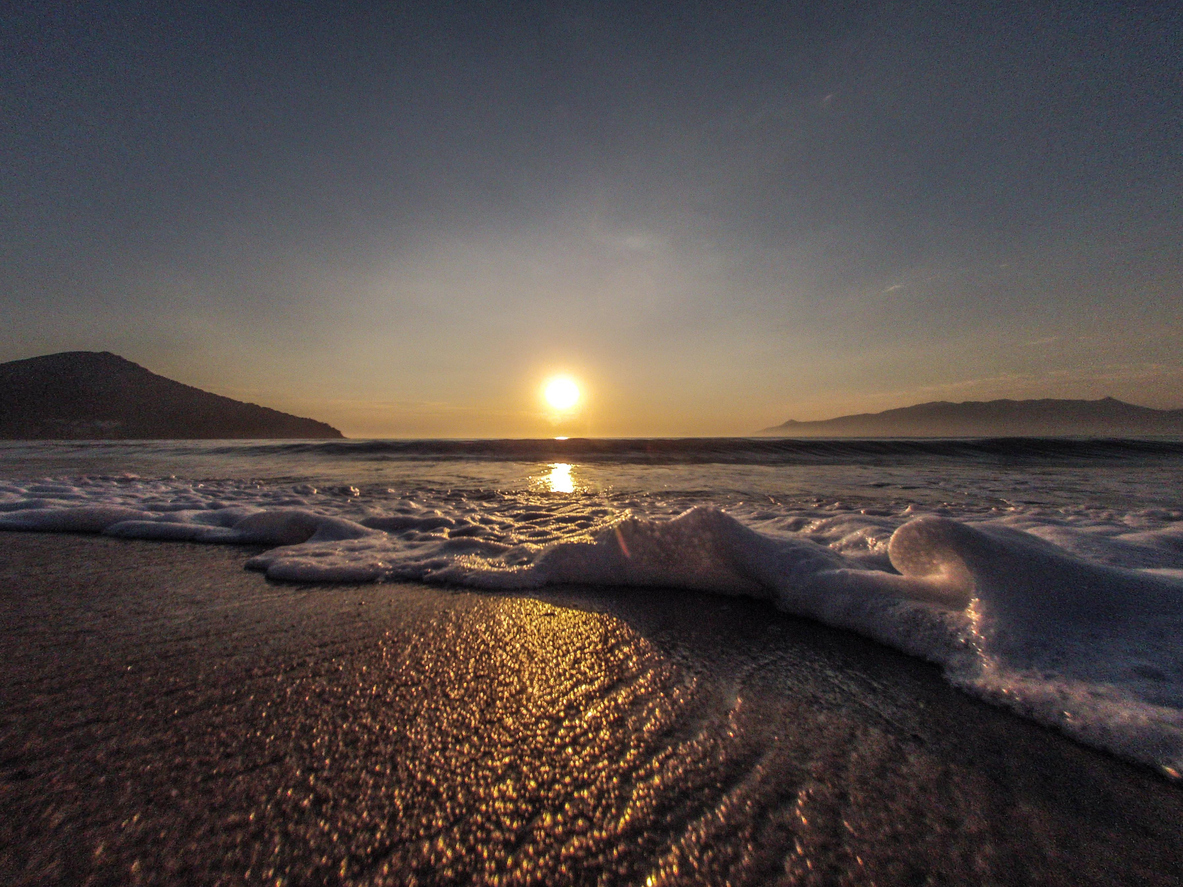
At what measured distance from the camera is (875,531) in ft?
10.6

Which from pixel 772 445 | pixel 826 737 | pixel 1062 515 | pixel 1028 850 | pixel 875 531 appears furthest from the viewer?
pixel 772 445

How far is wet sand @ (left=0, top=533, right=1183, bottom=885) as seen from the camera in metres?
0.79

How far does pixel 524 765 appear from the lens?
3.35 feet

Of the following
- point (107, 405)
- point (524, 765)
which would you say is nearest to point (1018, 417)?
point (524, 765)

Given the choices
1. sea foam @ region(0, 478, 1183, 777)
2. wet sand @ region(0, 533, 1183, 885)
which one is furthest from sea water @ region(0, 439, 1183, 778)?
wet sand @ region(0, 533, 1183, 885)

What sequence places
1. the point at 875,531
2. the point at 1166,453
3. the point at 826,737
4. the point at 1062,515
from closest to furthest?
the point at 826,737 < the point at 875,531 < the point at 1062,515 < the point at 1166,453

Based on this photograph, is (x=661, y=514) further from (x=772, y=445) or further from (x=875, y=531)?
(x=772, y=445)

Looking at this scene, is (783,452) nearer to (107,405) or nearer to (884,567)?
(884,567)

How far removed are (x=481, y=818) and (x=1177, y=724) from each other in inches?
71.7

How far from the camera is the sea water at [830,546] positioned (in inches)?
58.1

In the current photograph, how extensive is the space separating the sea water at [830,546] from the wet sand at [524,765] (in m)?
0.25

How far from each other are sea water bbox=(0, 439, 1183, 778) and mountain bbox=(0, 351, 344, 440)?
66362 mm

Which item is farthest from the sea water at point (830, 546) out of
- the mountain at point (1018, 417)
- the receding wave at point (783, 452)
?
the mountain at point (1018, 417)

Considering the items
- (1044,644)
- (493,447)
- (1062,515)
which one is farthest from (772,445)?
(1044,644)
